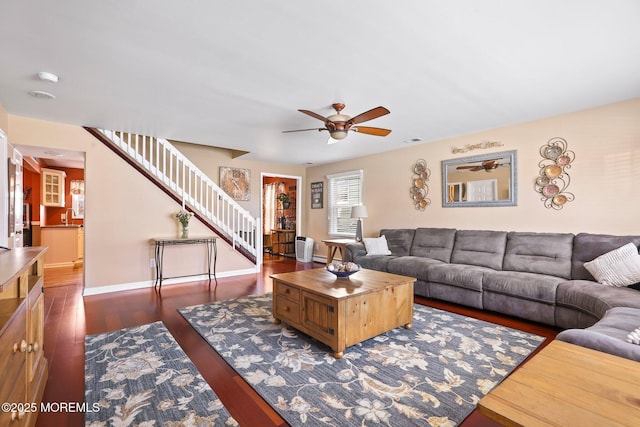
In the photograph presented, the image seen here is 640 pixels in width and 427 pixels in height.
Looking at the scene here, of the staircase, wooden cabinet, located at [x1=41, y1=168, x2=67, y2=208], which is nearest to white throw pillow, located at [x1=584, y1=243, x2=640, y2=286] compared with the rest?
the staircase

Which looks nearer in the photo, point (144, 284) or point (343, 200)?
point (144, 284)

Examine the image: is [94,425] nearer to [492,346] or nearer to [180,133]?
[492,346]

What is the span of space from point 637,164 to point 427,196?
8.35 ft

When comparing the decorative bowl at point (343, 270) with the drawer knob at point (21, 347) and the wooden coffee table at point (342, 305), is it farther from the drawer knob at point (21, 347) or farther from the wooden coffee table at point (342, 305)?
the drawer knob at point (21, 347)

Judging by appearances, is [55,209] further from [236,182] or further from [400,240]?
[400,240]

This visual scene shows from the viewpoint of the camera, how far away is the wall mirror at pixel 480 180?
4320 mm

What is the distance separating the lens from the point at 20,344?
5.00 ft

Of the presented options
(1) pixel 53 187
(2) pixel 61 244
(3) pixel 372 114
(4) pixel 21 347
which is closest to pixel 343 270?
(3) pixel 372 114

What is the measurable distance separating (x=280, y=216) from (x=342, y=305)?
22.7ft

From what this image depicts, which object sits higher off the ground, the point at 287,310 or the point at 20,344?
the point at 20,344

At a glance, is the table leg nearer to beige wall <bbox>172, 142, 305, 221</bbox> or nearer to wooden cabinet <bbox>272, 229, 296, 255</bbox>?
beige wall <bbox>172, 142, 305, 221</bbox>

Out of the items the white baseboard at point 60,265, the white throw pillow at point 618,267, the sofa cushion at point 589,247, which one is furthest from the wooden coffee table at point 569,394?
the white baseboard at point 60,265

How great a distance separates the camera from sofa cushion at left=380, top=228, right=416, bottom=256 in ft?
17.0

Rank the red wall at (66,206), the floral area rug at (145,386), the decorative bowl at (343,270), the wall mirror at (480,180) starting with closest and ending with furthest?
1. the floral area rug at (145,386)
2. the decorative bowl at (343,270)
3. the wall mirror at (480,180)
4. the red wall at (66,206)
